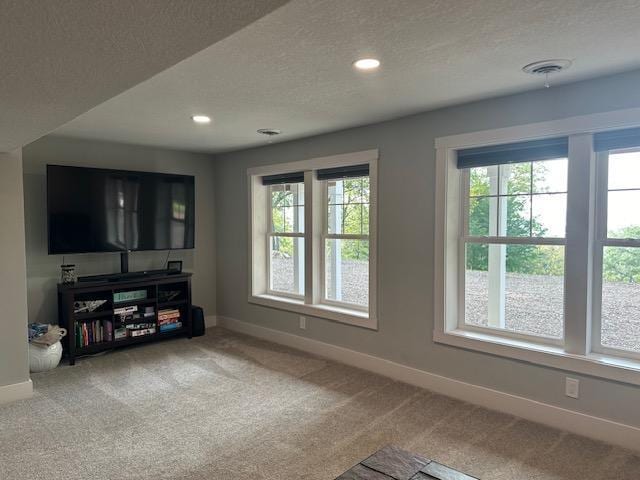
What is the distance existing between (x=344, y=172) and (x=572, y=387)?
2571 mm

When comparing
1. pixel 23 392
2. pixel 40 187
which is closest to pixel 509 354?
pixel 23 392

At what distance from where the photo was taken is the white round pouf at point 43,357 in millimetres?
3924

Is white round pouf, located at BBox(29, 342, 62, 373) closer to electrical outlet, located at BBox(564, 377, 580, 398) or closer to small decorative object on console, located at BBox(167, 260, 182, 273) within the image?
small decorative object on console, located at BBox(167, 260, 182, 273)

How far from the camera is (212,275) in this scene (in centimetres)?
581

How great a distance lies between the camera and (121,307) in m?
4.62

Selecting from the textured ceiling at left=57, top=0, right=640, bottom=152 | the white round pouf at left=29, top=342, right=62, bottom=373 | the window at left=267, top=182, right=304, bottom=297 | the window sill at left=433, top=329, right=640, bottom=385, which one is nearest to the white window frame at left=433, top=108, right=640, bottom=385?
the window sill at left=433, top=329, right=640, bottom=385

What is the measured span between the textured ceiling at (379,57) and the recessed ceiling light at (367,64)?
5 cm

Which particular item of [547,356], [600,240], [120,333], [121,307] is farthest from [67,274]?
[600,240]

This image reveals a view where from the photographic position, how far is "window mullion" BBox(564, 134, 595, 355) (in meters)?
2.76

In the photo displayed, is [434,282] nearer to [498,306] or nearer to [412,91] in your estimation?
[498,306]

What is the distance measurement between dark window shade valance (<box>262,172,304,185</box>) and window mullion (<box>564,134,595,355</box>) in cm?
264

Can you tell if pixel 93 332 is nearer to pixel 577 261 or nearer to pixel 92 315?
pixel 92 315

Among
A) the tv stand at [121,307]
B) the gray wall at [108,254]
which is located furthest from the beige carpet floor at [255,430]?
the gray wall at [108,254]

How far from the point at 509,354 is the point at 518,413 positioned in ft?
1.34
